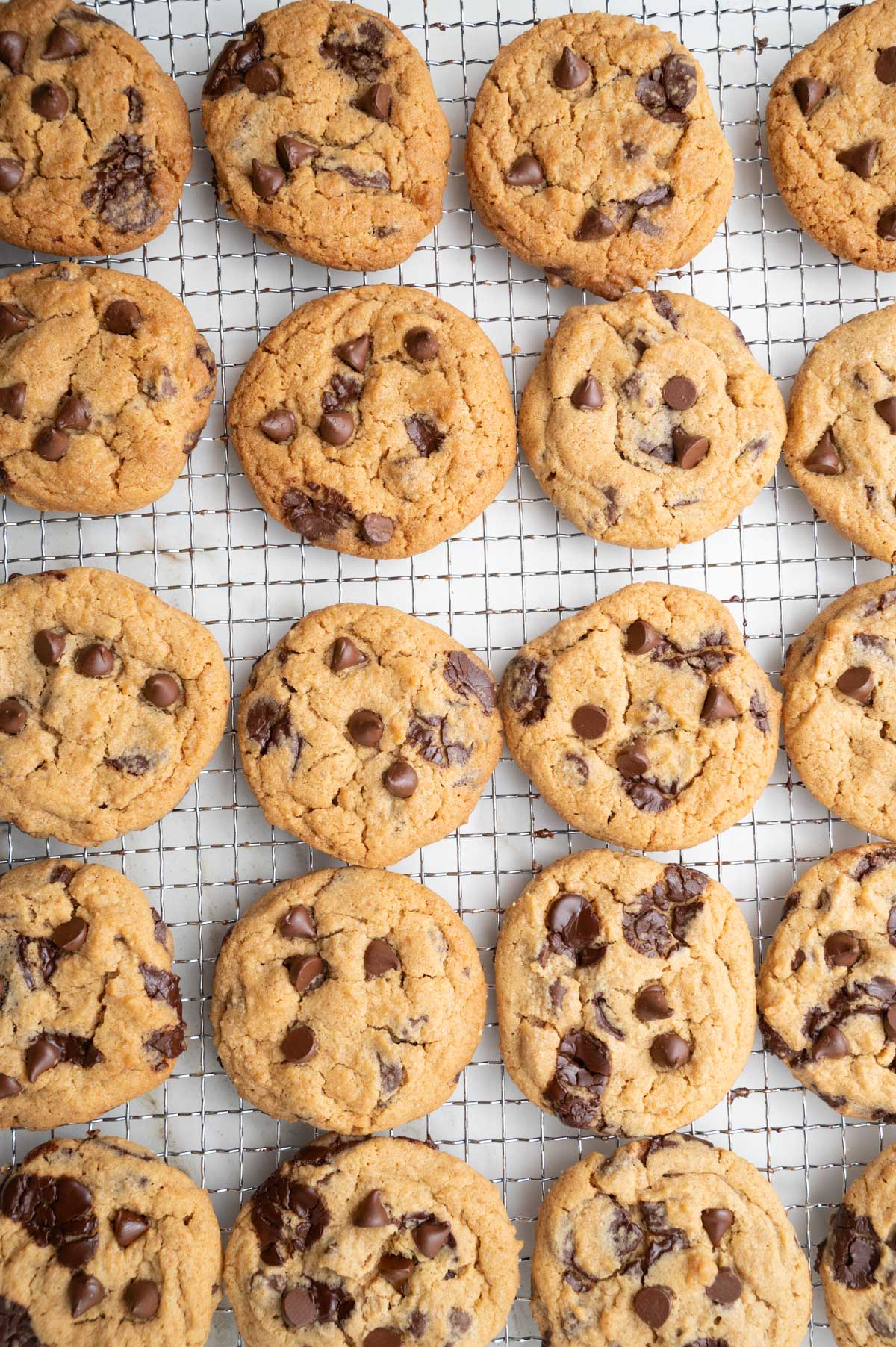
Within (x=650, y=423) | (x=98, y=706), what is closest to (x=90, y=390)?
(x=98, y=706)

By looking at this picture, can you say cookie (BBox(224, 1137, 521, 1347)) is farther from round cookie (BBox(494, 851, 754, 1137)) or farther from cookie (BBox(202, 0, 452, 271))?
cookie (BBox(202, 0, 452, 271))

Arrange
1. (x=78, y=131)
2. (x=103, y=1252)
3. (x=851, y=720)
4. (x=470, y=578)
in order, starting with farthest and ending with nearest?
(x=470, y=578)
(x=851, y=720)
(x=78, y=131)
(x=103, y=1252)

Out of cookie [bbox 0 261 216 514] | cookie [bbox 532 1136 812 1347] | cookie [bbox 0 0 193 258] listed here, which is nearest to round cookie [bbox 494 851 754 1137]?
cookie [bbox 532 1136 812 1347]

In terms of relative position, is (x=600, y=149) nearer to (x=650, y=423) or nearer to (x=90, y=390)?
(x=650, y=423)

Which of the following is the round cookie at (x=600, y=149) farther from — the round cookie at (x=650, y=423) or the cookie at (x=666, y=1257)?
the cookie at (x=666, y=1257)

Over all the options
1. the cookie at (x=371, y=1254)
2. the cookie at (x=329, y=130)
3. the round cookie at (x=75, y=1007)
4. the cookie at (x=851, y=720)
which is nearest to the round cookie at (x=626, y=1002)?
the cookie at (x=371, y=1254)

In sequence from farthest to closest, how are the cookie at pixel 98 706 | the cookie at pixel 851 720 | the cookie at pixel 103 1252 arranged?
the cookie at pixel 851 720 → the cookie at pixel 98 706 → the cookie at pixel 103 1252
